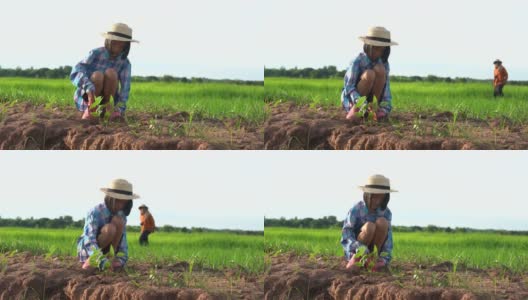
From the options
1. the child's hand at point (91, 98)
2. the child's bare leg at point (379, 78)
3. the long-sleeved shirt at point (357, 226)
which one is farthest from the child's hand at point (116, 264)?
the child's bare leg at point (379, 78)

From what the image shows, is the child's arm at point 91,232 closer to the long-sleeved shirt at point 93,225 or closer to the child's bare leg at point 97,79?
the long-sleeved shirt at point 93,225

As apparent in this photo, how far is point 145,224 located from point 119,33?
11.0 ft

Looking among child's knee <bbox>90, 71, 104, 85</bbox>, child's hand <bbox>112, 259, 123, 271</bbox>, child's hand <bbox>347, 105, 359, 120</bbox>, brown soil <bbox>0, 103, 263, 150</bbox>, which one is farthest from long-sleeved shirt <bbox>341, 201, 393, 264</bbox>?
child's knee <bbox>90, 71, 104, 85</bbox>

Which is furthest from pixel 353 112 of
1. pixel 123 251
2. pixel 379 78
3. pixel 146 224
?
pixel 146 224

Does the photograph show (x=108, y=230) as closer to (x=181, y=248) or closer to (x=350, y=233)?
(x=181, y=248)

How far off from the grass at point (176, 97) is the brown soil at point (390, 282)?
2162mm

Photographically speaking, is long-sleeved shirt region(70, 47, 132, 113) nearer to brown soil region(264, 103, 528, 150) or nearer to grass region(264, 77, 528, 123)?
brown soil region(264, 103, 528, 150)

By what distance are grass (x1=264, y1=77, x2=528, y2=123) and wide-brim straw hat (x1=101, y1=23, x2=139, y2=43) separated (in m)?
2.34

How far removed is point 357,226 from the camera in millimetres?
12500

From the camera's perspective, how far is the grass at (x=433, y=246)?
531 inches

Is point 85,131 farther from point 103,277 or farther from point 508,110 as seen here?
point 508,110

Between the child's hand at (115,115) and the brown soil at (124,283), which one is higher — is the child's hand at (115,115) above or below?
above

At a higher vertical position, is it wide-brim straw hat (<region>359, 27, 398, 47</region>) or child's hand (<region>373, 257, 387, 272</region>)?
wide-brim straw hat (<region>359, 27, 398, 47</region>)

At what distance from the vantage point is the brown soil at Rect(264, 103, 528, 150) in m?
13.0
